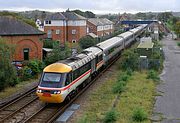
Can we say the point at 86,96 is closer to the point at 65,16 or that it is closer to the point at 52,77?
the point at 52,77

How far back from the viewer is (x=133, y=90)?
22625 mm

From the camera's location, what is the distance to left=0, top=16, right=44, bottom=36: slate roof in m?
32.1

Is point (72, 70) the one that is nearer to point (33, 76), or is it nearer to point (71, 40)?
point (33, 76)

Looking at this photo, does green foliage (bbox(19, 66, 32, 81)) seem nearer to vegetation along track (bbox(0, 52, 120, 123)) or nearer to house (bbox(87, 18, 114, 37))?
vegetation along track (bbox(0, 52, 120, 123))

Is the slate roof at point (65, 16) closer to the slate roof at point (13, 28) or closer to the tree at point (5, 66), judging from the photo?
the slate roof at point (13, 28)

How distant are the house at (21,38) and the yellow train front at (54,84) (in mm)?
14435

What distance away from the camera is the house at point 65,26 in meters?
64.9

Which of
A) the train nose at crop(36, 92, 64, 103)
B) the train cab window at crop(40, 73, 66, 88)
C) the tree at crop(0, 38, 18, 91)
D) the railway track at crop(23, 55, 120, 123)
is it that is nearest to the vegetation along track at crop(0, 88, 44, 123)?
the railway track at crop(23, 55, 120, 123)

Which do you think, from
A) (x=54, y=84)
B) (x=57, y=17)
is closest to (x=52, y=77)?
(x=54, y=84)

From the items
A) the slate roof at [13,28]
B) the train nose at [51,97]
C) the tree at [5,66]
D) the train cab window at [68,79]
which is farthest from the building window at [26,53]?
the train nose at [51,97]

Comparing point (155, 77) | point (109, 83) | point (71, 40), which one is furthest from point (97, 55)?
point (71, 40)

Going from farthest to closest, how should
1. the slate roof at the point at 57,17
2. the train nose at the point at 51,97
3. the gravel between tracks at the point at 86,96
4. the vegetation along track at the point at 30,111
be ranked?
the slate roof at the point at 57,17 < the train nose at the point at 51,97 < the gravel between tracks at the point at 86,96 < the vegetation along track at the point at 30,111

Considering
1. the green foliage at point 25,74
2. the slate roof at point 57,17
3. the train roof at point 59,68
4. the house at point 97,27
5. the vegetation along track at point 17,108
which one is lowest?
the vegetation along track at point 17,108

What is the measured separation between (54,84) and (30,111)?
216cm
